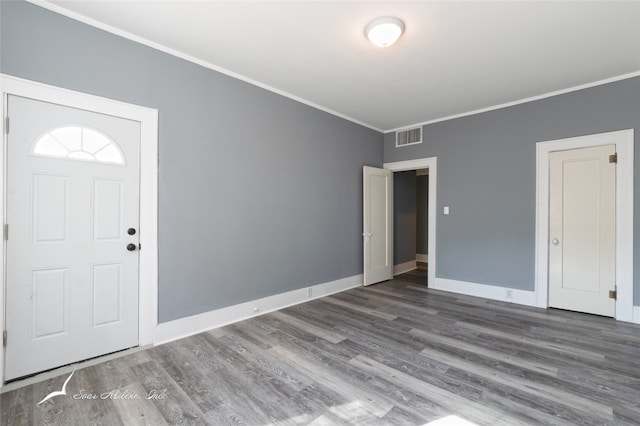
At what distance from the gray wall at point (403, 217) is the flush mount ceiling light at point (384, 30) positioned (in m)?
3.61

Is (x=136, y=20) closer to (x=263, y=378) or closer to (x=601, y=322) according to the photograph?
(x=263, y=378)

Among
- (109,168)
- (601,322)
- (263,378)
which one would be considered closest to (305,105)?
(109,168)

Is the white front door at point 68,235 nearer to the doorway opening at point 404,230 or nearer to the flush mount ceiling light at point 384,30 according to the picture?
the flush mount ceiling light at point 384,30

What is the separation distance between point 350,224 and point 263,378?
9.96 ft

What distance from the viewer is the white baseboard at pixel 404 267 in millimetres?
5809

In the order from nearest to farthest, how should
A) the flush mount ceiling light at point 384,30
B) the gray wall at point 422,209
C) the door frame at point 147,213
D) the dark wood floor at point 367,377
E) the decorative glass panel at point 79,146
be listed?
the dark wood floor at point 367,377
the decorative glass panel at point 79,146
the flush mount ceiling light at point 384,30
the door frame at point 147,213
the gray wall at point 422,209

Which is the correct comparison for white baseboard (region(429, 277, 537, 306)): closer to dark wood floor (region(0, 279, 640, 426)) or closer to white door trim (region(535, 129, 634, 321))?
dark wood floor (region(0, 279, 640, 426))

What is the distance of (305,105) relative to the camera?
4.08 metres

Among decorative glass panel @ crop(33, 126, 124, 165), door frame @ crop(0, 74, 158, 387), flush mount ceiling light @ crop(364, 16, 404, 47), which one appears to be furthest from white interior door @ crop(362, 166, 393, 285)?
decorative glass panel @ crop(33, 126, 124, 165)

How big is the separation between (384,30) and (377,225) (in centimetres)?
331

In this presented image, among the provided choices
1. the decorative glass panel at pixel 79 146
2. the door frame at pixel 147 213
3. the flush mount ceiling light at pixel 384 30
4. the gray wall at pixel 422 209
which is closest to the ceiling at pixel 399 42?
the flush mount ceiling light at pixel 384 30

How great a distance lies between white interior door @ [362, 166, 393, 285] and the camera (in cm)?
489

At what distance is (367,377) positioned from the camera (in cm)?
Answer: 217

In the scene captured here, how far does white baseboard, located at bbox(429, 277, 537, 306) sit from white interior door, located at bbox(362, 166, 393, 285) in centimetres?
92
